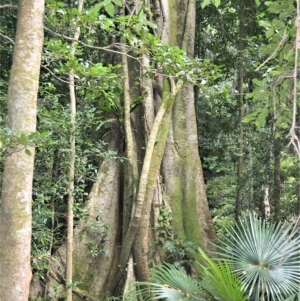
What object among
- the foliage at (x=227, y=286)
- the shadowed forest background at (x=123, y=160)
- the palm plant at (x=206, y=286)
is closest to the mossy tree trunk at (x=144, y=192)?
the shadowed forest background at (x=123, y=160)

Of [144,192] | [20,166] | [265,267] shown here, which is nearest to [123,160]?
[144,192]

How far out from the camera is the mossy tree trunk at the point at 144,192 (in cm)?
411

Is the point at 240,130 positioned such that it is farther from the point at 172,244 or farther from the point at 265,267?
the point at 265,267

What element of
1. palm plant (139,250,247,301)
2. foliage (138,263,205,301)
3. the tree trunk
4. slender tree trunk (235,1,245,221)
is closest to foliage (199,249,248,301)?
palm plant (139,250,247,301)

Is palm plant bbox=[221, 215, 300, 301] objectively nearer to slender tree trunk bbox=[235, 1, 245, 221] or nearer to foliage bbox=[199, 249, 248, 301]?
foliage bbox=[199, 249, 248, 301]

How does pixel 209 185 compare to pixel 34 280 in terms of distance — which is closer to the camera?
pixel 34 280

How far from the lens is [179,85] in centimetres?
469

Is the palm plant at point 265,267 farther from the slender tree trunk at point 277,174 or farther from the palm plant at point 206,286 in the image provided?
the slender tree trunk at point 277,174

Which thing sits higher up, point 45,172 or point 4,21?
point 4,21

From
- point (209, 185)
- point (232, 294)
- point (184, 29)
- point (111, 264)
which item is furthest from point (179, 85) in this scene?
point (209, 185)

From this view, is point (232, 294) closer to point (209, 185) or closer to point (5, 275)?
point (5, 275)

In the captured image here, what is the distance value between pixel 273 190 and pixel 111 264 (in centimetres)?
354

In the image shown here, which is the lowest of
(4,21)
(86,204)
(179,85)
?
(86,204)

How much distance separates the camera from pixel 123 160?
434 cm
